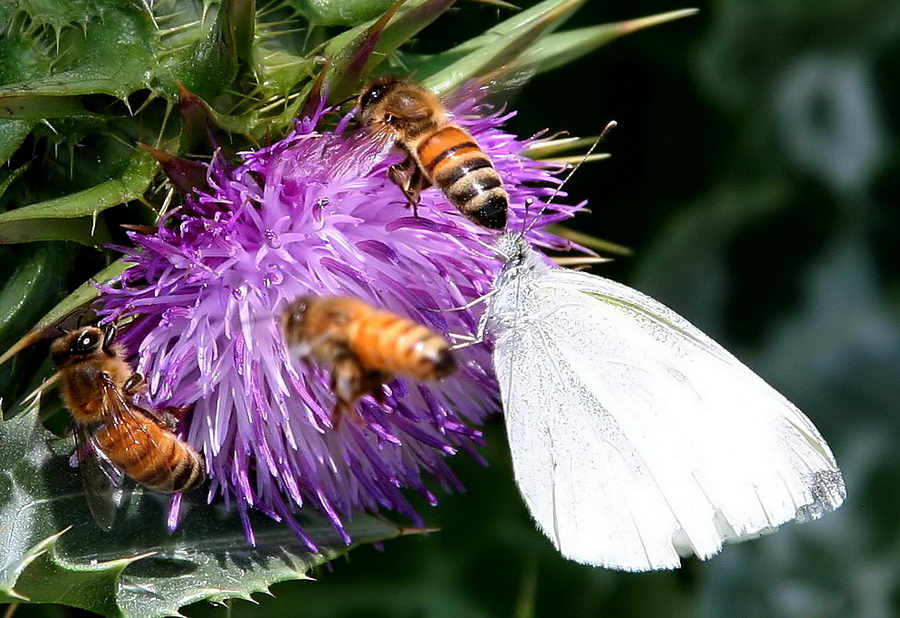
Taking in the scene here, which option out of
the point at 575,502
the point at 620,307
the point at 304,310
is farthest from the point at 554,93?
the point at 304,310

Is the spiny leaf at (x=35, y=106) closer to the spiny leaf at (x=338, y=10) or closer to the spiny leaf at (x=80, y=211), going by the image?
the spiny leaf at (x=80, y=211)

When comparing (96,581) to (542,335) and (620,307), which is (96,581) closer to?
(542,335)

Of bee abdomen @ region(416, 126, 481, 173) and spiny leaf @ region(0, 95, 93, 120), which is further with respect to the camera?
bee abdomen @ region(416, 126, 481, 173)

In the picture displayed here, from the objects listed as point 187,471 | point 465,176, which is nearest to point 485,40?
point 465,176

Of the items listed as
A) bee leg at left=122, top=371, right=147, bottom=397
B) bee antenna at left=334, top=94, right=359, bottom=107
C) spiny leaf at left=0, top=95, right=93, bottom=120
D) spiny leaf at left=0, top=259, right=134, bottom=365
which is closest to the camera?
→ spiny leaf at left=0, top=95, right=93, bottom=120

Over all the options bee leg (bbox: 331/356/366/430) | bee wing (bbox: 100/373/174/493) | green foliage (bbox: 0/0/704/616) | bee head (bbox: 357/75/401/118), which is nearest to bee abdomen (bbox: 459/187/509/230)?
bee head (bbox: 357/75/401/118)

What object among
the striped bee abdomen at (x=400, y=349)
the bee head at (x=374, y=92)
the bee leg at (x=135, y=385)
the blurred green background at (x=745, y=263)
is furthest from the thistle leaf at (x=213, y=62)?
the blurred green background at (x=745, y=263)

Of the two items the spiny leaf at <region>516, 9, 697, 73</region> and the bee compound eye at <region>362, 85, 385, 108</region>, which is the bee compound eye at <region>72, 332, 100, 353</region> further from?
the spiny leaf at <region>516, 9, 697, 73</region>

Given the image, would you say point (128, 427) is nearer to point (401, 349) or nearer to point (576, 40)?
point (401, 349)
